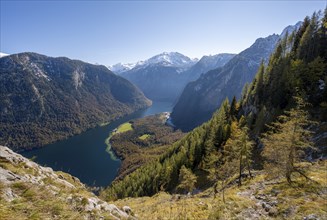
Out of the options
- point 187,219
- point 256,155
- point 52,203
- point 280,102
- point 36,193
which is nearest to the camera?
point 52,203

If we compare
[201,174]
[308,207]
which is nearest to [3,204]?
[308,207]

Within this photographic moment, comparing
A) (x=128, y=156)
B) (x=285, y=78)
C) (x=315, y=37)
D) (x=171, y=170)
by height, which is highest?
(x=315, y=37)

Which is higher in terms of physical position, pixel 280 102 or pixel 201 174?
pixel 280 102

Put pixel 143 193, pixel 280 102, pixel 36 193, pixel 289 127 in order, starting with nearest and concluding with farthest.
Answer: pixel 36 193 → pixel 289 127 → pixel 280 102 → pixel 143 193

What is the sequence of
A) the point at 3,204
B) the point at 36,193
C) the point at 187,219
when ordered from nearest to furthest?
the point at 3,204
the point at 36,193
the point at 187,219

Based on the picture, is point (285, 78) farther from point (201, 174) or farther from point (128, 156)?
point (128, 156)

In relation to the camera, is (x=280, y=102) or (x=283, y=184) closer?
(x=283, y=184)

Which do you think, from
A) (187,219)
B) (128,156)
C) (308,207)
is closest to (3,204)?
(187,219)

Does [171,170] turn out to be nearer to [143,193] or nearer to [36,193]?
[143,193]

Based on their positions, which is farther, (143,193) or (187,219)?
(143,193)
